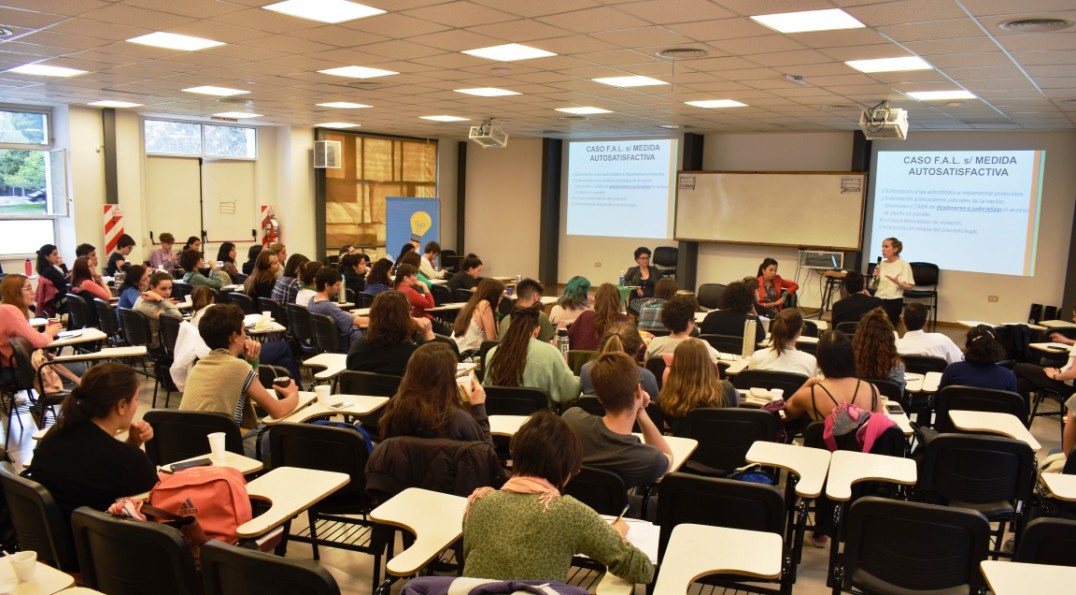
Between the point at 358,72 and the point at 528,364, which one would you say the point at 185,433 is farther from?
the point at 358,72

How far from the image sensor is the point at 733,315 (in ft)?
22.1

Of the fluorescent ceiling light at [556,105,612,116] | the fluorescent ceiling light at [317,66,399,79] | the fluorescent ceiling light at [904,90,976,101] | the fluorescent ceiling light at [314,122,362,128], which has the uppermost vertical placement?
the fluorescent ceiling light at [314,122,362,128]

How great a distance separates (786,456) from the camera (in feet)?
11.6

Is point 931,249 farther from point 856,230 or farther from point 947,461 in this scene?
point 947,461

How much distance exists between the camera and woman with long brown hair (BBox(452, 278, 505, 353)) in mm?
6562

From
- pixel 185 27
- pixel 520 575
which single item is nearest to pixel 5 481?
pixel 520 575

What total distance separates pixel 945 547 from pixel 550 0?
12.3 feet

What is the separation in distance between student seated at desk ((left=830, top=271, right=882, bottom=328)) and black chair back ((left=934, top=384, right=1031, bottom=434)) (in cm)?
297

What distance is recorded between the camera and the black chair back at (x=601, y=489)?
9.68 feet

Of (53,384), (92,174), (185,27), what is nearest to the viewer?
(53,384)

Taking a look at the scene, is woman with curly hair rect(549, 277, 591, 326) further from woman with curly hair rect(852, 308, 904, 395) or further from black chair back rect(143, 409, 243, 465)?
black chair back rect(143, 409, 243, 465)

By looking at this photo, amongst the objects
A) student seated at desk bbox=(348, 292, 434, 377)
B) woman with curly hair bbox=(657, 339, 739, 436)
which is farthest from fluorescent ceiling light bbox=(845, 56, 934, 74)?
student seated at desk bbox=(348, 292, 434, 377)

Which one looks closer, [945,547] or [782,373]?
[945,547]

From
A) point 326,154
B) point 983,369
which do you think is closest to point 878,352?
point 983,369
